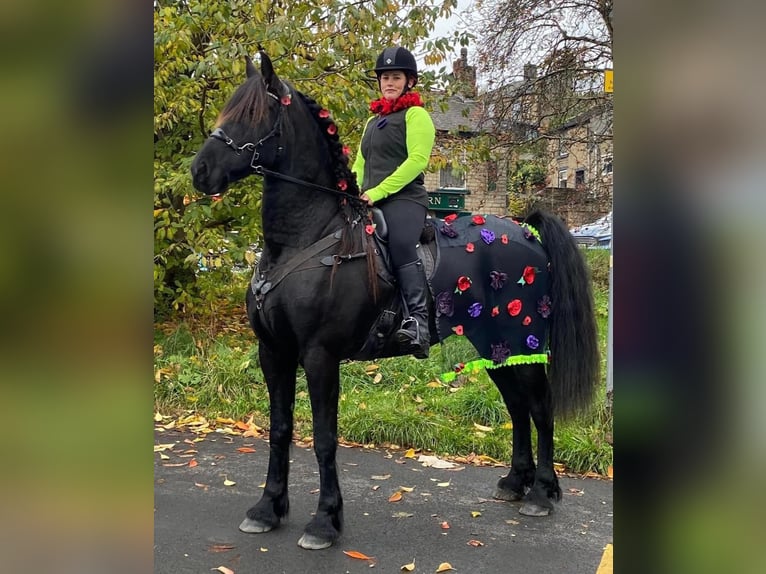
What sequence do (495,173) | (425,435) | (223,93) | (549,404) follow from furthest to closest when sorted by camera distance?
1. (495,173)
2. (223,93)
3. (425,435)
4. (549,404)

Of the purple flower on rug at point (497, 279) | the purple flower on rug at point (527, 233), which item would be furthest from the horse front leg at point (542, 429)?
the purple flower on rug at point (527, 233)

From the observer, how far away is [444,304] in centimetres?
400

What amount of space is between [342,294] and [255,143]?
975 millimetres

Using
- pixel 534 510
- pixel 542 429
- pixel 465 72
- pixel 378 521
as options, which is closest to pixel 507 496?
pixel 534 510

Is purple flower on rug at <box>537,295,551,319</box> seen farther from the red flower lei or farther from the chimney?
the chimney

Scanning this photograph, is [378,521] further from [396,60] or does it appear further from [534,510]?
[396,60]

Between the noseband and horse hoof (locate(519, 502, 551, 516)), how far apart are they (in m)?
2.78
